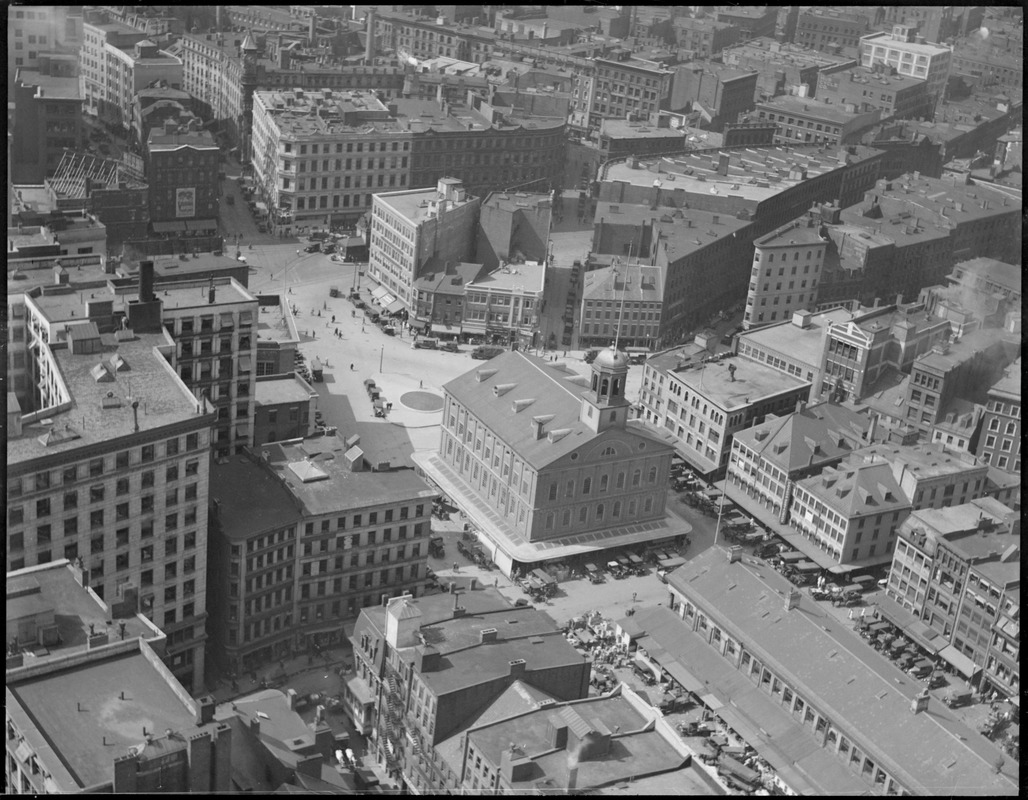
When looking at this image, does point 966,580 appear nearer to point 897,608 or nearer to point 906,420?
point 897,608

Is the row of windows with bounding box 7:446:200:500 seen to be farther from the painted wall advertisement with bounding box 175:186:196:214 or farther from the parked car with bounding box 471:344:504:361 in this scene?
the painted wall advertisement with bounding box 175:186:196:214

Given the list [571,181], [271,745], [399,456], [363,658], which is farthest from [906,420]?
[571,181]

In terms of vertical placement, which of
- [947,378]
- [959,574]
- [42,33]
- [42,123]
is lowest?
[959,574]

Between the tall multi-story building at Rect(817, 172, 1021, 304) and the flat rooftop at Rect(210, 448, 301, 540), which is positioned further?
the tall multi-story building at Rect(817, 172, 1021, 304)

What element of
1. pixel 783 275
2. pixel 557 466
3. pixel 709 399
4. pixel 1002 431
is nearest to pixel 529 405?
pixel 557 466

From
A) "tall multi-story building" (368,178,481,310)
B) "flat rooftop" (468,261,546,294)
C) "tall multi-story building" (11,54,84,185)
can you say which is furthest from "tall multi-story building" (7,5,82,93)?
"flat rooftop" (468,261,546,294)

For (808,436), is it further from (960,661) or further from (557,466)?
(960,661)

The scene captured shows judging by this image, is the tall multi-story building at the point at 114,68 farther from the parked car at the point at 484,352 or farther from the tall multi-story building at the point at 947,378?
the tall multi-story building at the point at 947,378
